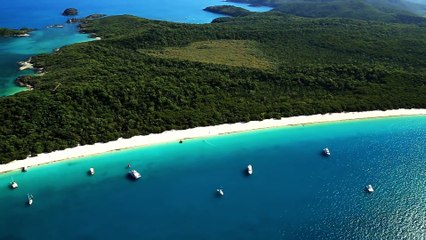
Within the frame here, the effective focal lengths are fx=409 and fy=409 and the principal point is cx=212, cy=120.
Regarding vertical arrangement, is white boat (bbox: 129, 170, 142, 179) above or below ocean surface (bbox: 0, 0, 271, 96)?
below

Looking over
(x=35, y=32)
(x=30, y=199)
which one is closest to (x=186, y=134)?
(x=30, y=199)

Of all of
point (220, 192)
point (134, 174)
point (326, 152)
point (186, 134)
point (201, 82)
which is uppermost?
point (201, 82)

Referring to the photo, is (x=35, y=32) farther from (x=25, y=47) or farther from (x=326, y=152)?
(x=326, y=152)

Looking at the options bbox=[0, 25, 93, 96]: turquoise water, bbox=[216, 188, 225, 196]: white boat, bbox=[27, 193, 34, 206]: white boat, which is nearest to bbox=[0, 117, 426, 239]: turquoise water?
bbox=[27, 193, 34, 206]: white boat

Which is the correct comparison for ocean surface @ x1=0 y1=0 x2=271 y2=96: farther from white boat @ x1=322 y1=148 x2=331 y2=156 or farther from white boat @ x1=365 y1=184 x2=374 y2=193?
white boat @ x1=365 y1=184 x2=374 y2=193

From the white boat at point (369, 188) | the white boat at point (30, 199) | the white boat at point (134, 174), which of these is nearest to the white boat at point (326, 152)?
the white boat at point (369, 188)
